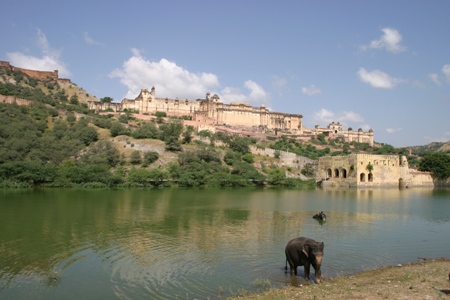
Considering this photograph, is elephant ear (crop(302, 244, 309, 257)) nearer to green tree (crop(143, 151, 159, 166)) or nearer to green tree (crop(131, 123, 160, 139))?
green tree (crop(143, 151, 159, 166))

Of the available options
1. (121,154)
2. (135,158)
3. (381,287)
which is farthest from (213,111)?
(381,287)

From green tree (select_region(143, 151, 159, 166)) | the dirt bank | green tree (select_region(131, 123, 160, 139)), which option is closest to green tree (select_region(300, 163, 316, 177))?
green tree (select_region(143, 151, 159, 166))

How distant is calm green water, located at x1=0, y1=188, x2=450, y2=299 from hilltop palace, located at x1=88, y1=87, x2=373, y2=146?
5423 centimetres

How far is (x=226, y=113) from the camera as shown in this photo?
81.9m

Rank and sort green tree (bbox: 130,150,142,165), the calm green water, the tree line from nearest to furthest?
the calm green water → the tree line → green tree (bbox: 130,150,142,165)

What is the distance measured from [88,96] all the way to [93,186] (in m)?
56.1

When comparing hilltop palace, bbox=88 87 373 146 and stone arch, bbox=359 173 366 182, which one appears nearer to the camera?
stone arch, bbox=359 173 366 182

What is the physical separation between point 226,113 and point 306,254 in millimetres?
74033

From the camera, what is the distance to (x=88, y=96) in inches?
3504

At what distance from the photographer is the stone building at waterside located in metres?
45.6

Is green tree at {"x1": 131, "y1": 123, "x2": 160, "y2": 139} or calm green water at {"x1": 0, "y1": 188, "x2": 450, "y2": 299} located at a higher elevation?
green tree at {"x1": 131, "y1": 123, "x2": 160, "y2": 139}

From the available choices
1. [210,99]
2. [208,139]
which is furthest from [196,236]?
[210,99]

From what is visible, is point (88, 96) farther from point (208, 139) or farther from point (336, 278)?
point (336, 278)

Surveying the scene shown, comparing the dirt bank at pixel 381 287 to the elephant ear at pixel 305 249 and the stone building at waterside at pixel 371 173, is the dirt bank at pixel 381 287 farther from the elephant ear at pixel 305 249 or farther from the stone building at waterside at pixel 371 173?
the stone building at waterside at pixel 371 173
